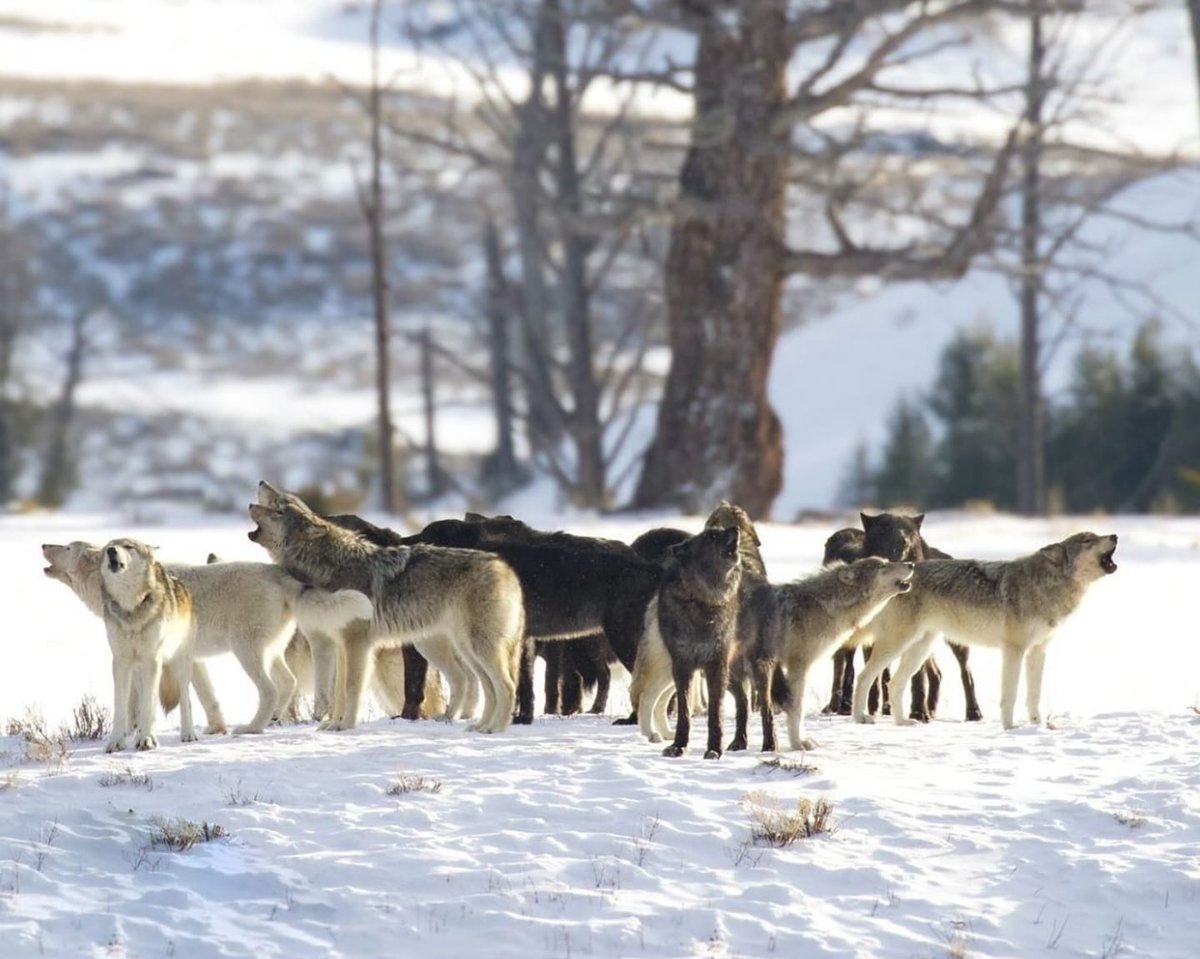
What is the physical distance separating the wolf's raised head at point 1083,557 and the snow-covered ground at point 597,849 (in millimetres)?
933

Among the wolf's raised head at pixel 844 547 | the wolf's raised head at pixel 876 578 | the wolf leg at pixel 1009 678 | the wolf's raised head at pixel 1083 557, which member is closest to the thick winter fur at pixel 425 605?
the wolf's raised head at pixel 876 578

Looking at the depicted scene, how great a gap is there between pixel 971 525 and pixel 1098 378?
12.6 meters

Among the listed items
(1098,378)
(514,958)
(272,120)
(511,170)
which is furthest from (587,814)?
(272,120)

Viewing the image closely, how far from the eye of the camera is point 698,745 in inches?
420

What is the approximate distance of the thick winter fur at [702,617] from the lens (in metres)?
10.1

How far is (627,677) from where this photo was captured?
13.8 metres

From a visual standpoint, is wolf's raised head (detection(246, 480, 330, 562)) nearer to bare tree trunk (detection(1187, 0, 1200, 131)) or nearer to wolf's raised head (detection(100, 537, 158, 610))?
wolf's raised head (detection(100, 537, 158, 610))

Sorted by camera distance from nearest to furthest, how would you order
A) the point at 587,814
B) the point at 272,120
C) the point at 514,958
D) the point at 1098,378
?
the point at 514,958, the point at 587,814, the point at 1098,378, the point at 272,120

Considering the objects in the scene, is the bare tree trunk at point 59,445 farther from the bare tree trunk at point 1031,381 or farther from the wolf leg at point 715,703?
the wolf leg at point 715,703

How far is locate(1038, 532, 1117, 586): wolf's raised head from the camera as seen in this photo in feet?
38.1

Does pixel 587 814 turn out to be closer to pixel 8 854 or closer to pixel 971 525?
pixel 8 854

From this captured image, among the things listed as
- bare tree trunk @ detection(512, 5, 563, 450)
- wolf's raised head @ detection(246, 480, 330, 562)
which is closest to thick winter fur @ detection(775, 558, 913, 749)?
wolf's raised head @ detection(246, 480, 330, 562)

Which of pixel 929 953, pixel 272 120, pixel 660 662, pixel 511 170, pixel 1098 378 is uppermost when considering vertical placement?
pixel 272 120

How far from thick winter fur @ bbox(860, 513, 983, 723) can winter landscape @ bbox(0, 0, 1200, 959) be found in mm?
232
